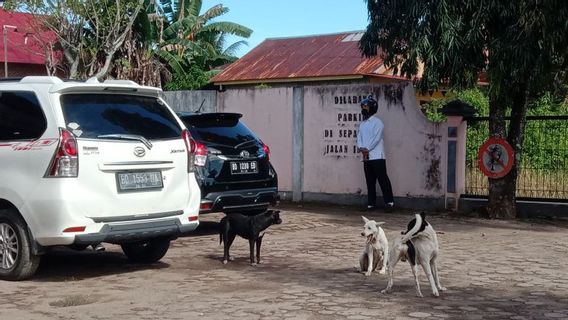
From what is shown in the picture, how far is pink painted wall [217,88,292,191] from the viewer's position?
50.9 feet

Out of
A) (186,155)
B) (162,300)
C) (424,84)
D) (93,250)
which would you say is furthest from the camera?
(424,84)

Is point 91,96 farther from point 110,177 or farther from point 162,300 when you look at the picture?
point 162,300

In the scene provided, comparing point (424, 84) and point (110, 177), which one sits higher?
point (424, 84)

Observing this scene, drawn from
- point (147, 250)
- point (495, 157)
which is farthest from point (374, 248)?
point (495, 157)

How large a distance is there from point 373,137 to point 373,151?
0.25 m

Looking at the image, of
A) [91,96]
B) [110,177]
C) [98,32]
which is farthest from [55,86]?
[98,32]

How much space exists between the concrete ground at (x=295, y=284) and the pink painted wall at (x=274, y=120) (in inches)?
180

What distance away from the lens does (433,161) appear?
13469 mm

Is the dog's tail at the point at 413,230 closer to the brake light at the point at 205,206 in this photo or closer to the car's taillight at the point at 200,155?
the brake light at the point at 205,206

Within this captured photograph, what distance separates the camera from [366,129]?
13.5 meters

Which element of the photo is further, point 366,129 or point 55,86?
point 366,129

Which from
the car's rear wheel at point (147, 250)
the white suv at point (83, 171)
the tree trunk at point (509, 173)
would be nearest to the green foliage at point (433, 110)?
the tree trunk at point (509, 173)

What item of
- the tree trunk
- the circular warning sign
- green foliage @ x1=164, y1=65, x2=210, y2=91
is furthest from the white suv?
green foliage @ x1=164, y1=65, x2=210, y2=91

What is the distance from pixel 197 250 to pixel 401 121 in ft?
18.1
